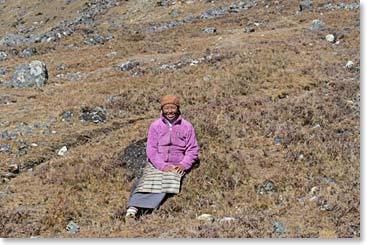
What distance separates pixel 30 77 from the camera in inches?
930

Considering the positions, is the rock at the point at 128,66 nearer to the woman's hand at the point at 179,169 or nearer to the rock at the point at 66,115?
the rock at the point at 66,115

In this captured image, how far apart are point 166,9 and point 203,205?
137 feet

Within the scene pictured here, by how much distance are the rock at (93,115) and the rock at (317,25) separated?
1781cm

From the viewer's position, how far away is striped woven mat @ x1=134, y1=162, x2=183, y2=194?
10.2 meters

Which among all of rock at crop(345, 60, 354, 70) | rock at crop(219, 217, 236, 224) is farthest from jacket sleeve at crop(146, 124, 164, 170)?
rock at crop(345, 60, 354, 70)

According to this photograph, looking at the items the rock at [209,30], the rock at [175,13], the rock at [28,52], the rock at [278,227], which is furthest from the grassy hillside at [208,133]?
the rock at [175,13]

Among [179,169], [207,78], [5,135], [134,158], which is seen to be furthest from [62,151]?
[207,78]

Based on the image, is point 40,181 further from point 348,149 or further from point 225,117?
point 348,149

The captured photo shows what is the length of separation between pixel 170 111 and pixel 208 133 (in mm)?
2905

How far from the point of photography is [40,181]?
11.9 metres

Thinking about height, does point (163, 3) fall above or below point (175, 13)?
below

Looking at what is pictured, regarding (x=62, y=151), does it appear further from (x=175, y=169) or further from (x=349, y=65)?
(x=349, y=65)

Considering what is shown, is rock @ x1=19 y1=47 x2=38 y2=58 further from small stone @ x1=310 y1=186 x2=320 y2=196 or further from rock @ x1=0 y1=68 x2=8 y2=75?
small stone @ x1=310 y1=186 x2=320 y2=196

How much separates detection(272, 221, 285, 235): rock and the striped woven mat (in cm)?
254
